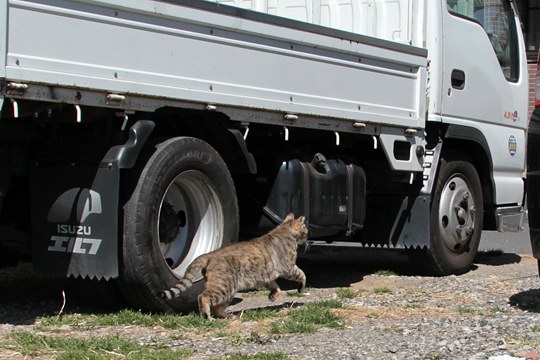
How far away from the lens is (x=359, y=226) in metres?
9.18

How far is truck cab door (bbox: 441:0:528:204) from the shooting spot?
9969 millimetres

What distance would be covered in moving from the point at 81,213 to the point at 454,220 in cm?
472

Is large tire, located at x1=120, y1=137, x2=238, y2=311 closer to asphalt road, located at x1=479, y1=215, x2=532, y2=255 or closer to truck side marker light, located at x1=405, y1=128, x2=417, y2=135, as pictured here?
truck side marker light, located at x1=405, y1=128, x2=417, y2=135

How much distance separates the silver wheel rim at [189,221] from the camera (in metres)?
7.33

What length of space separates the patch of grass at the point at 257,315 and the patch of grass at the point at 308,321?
13 centimetres

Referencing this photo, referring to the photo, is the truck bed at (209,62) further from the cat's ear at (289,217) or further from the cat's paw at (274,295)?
the cat's paw at (274,295)

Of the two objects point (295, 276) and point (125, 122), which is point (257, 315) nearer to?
point (295, 276)

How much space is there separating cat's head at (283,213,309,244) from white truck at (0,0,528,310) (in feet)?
1.02

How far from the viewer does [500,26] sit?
10961 mm

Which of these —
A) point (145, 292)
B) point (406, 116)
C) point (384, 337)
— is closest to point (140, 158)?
point (145, 292)

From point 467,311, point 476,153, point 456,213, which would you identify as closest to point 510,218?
point 476,153

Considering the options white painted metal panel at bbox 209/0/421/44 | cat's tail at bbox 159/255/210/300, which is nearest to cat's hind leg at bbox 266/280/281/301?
cat's tail at bbox 159/255/210/300

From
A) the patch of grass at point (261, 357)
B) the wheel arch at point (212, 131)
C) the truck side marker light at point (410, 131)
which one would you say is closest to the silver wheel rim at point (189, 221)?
the wheel arch at point (212, 131)

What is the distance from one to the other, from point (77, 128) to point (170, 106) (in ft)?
2.09
